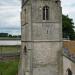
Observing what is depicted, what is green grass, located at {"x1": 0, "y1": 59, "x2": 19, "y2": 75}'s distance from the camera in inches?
1657

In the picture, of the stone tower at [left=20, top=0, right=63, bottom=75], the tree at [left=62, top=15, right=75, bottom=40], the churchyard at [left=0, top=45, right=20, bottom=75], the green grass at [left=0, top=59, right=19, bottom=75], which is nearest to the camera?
the stone tower at [left=20, top=0, right=63, bottom=75]

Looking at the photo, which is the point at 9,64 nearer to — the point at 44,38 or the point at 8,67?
the point at 8,67

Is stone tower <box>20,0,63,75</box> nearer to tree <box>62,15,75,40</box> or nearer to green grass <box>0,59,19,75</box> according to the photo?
green grass <box>0,59,19,75</box>

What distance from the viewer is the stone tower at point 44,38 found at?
3231cm

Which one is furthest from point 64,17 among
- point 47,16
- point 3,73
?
point 47,16

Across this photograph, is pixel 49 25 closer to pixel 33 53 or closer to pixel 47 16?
pixel 47 16

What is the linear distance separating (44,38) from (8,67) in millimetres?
14313

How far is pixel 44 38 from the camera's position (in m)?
32.5

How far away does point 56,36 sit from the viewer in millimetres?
32625

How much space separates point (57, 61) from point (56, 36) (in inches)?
113

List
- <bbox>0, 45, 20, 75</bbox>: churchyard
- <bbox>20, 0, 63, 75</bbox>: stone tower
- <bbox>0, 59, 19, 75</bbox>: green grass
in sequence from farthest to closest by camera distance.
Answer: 1. <bbox>0, 45, 20, 75</bbox>: churchyard
2. <bbox>0, 59, 19, 75</bbox>: green grass
3. <bbox>20, 0, 63, 75</bbox>: stone tower

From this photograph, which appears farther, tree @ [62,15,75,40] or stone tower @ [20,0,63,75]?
tree @ [62,15,75,40]

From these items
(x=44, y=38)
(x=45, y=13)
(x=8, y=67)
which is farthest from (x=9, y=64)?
(x=45, y=13)

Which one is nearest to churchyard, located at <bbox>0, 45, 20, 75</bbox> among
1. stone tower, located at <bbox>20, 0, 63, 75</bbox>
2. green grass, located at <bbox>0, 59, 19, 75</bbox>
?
green grass, located at <bbox>0, 59, 19, 75</bbox>
